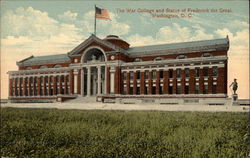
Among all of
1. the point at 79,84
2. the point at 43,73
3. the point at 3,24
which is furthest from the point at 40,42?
the point at 43,73

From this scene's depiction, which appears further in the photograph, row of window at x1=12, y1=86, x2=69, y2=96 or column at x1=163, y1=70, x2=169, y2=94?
row of window at x1=12, y1=86, x2=69, y2=96

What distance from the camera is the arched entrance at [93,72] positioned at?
125 ft

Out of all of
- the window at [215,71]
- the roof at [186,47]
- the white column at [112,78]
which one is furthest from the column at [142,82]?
the window at [215,71]

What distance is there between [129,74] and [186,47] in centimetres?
1027

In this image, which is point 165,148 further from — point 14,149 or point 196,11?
point 196,11

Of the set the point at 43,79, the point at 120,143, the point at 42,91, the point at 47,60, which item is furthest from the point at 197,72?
the point at 47,60

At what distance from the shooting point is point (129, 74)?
120ft

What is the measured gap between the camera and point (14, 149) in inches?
295

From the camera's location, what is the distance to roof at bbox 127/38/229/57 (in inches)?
1300

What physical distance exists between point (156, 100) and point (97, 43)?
14129mm

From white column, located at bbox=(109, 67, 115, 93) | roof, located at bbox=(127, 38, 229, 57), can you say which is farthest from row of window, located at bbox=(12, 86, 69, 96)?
roof, located at bbox=(127, 38, 229, 57)

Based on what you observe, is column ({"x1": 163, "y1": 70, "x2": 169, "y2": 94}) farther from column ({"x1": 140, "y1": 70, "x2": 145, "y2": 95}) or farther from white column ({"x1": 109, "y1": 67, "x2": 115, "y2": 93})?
white column ({"x1": 109, "y1": 67, "x2": 115, "y2": 93})

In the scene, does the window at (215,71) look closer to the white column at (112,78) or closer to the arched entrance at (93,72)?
the white column at (112,78)

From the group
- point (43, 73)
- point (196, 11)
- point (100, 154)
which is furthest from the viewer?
point (43, 73)
